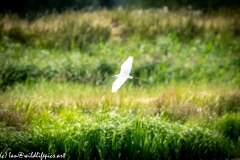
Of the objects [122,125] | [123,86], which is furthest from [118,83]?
[123,86]

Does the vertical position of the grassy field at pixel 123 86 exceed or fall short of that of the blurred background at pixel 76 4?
it falls short

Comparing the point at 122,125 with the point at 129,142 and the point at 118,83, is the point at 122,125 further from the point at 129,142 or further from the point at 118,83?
the point at 118,83

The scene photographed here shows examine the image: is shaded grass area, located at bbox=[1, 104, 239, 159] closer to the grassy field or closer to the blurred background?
the grassy field

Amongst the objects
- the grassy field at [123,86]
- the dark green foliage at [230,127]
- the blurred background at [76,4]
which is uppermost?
the blurred background at [76,4]

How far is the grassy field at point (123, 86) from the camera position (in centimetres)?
696

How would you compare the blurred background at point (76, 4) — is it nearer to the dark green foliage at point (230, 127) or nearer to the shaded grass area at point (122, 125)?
the shaded grass area at point (122, 125)

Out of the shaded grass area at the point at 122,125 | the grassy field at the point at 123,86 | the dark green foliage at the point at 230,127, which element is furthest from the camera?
the dark green foliage at the point at 230,127

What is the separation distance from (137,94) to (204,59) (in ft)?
12.0

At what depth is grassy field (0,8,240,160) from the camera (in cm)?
696

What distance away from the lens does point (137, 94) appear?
9.48 metres

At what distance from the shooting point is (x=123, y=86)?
33.2ft

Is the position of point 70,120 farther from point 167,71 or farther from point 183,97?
point 167,71

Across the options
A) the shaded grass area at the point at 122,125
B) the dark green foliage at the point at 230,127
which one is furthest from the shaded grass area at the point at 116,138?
the dark green foliage at the point at 230,127

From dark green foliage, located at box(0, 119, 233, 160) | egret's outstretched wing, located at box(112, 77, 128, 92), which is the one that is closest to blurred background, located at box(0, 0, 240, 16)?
dark green foliage, located at box(0, 119, 233, 160)
